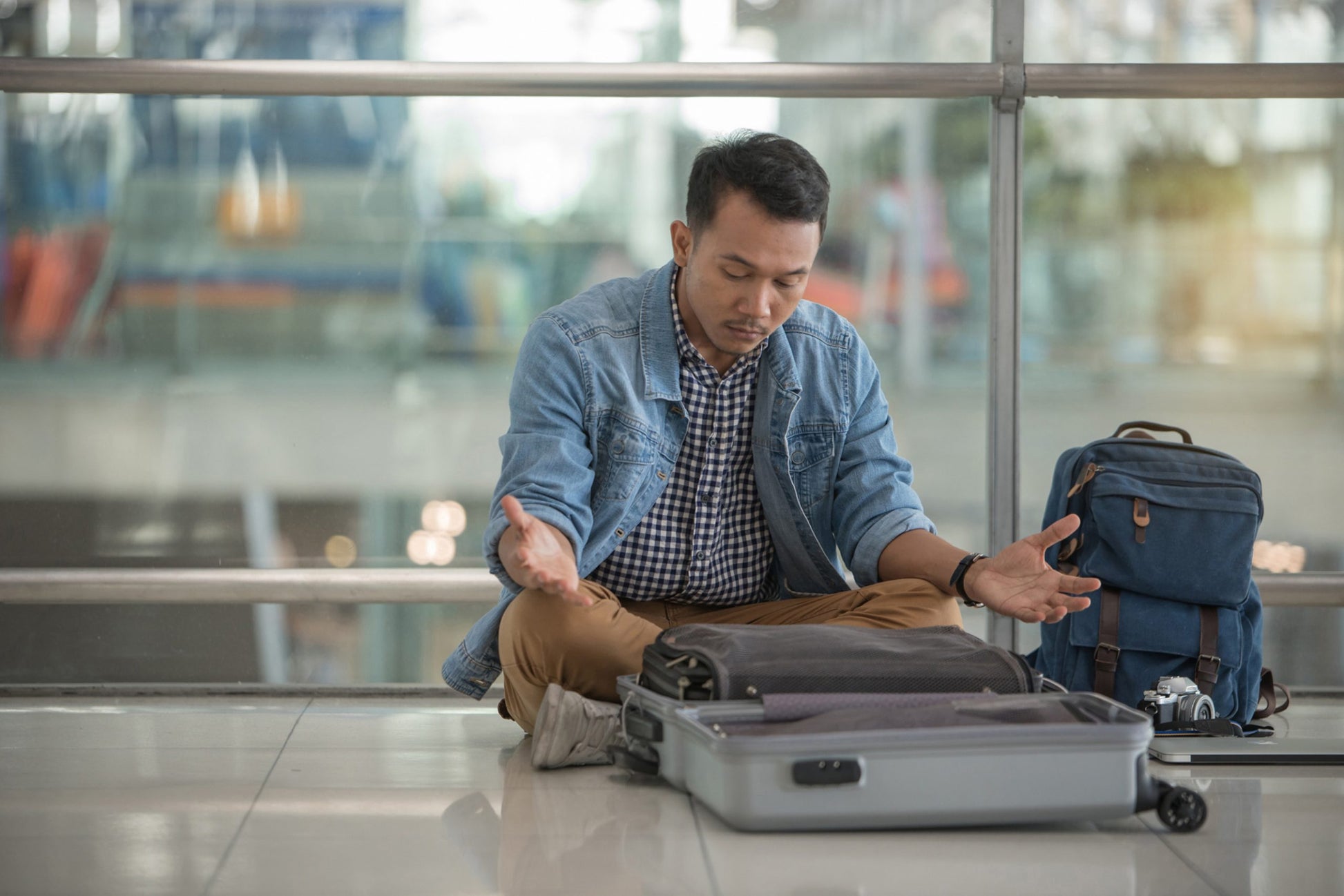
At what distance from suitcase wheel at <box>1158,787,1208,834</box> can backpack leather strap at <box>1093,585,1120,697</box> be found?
0.73 metres

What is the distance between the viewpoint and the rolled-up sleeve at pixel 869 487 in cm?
265

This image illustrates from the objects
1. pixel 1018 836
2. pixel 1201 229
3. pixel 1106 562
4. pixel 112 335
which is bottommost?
pixel 1018 836

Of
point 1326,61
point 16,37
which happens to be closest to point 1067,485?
point 1326,61

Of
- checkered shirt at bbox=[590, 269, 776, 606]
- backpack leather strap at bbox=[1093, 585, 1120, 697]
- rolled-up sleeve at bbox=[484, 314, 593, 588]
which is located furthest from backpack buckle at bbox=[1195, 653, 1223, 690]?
rolled-up sleeve at bbox=[484, 314, 593, 588]

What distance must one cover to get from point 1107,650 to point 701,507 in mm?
806

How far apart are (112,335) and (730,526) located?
1.62m

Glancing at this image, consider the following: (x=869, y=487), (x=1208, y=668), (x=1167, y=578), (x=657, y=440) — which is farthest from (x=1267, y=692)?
(x=657, y=440)

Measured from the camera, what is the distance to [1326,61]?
3395 mm

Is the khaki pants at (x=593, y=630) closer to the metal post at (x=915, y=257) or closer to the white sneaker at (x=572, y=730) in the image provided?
the white sneaker at (x=572, y=730)

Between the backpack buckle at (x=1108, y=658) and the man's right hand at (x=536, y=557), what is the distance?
1.02 meters

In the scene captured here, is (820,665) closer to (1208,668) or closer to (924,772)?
(924,772)

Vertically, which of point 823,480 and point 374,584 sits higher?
point 823,480

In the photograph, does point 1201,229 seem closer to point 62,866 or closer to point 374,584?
point 374,584

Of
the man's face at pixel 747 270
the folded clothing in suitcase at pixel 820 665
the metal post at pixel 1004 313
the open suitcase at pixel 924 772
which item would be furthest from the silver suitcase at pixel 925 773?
the metal post at pixel 1004 313
